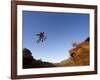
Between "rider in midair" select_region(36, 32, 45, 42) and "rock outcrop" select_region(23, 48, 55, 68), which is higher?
"rider in midair" select_region(36, 32, 45, 42)

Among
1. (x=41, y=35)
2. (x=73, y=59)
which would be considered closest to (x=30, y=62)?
(x=41, y=35)

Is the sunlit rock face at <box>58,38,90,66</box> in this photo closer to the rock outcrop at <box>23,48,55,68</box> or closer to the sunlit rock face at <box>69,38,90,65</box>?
the sunlit rock face at <box>69,38,90,65</box>

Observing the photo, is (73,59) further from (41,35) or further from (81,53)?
(41,35)

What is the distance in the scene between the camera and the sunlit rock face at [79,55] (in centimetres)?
225

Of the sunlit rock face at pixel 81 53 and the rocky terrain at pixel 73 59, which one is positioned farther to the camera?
the sunlit rock face at pixel 81 53

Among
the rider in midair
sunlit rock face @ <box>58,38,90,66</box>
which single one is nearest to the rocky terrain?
sunlit rock face @ <box>58,38,90,66</box>

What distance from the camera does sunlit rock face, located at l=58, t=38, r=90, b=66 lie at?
7.39ft

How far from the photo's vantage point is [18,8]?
2057mm

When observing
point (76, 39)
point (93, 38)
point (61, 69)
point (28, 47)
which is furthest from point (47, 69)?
point (93, 38)

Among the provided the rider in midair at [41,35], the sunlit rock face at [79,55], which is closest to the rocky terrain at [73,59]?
the sunlit rock face at [79,55]

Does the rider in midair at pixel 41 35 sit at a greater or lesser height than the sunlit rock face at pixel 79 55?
greater

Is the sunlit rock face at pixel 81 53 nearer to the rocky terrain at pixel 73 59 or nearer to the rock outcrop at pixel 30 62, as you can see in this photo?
the rocky terrain at pixel 73 59

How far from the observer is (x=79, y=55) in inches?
89.9

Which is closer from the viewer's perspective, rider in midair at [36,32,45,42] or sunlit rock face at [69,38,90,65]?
rider in midair at [36,32,45,42]
